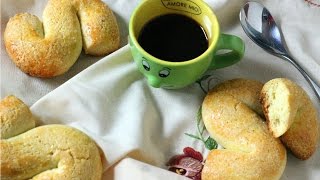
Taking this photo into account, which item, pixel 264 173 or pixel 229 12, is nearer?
pixel 264 173

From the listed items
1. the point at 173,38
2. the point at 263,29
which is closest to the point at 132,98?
the point at 173,38

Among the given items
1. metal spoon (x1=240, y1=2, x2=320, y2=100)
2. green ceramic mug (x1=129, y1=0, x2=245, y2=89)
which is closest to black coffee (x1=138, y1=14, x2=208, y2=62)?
green ceramic mug (x1=129, y1=0, x2=245, y2=89)

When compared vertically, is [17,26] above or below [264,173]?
above

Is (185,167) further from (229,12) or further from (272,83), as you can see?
(229,12)

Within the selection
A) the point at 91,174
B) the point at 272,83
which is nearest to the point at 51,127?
the point at 91,174

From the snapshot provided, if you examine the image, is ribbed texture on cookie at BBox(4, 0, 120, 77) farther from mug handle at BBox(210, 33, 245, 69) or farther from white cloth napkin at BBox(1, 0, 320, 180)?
mug handle at BBox(210, 33, 245, 69)

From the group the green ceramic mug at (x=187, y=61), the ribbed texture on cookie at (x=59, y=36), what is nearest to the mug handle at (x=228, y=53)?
the green ceramic mug at (x=187, y=61)
